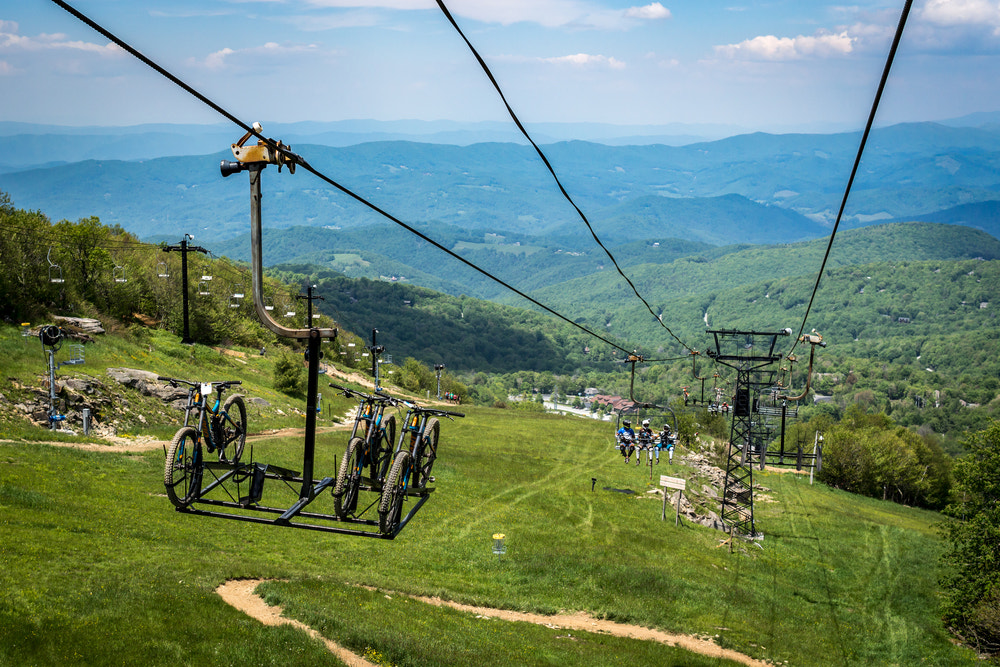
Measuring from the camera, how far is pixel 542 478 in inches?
2286

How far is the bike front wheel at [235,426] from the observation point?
1647 cm

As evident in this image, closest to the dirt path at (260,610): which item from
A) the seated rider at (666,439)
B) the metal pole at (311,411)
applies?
the metal pole at (311,411)

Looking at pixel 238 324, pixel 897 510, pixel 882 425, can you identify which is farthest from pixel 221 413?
pixel 882 425

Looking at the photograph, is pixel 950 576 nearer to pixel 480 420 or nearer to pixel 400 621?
pixel 400 621

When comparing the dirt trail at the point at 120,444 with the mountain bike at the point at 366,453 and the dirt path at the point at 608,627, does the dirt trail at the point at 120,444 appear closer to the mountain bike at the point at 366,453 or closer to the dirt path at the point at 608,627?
the dirt path at the point at 608,627

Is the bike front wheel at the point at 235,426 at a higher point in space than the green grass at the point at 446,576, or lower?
higher

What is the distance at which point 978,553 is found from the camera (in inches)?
1864

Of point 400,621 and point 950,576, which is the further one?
point 950,576

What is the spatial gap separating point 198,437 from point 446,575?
2128 cm

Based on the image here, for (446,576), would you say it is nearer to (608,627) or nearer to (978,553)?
(608,627)

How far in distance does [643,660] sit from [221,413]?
769 inches

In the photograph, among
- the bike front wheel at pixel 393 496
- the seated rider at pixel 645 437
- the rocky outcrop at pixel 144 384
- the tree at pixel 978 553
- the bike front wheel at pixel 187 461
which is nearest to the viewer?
the bike front wheel at pixel 393 496

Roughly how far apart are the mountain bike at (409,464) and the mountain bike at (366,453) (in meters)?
0.48

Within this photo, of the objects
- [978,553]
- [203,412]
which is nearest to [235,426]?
[203,412]
